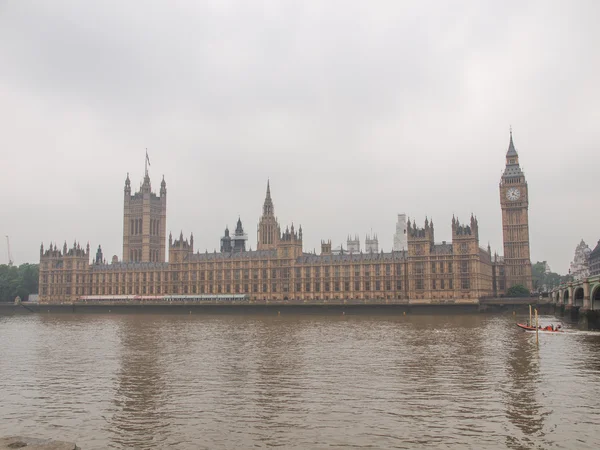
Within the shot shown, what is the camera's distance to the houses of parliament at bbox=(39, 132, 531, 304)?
132875 millimetres

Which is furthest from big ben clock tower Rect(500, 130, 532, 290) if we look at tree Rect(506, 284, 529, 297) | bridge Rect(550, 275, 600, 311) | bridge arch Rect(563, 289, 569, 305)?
bridge arch Rect(563, 289, 569, 305)

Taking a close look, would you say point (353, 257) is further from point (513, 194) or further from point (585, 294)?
point (585, 294)

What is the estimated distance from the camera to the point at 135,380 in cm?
3731

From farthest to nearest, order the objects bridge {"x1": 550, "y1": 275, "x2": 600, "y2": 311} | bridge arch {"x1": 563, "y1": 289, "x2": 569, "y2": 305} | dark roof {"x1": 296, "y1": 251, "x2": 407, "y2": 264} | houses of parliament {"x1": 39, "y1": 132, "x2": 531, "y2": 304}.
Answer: dark roof {"x1": 296, "y1": 251, "x2": 407, "y2": 264}, houses of parliament {"x1": 39, "y1": 132, "x2": 531, "y2": 304}, bridge arch {"x1": 563, "y1": 289, "x2": 569, "y2": 305}, bridge {"x1": 550, "y1": 275, "x2": 600, "y2": 311}

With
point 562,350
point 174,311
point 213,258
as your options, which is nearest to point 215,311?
point 174,311

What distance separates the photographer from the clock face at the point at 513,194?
15638 cm

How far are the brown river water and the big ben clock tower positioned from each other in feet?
328

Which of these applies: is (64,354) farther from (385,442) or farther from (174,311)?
(174,311)

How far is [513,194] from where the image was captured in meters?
157

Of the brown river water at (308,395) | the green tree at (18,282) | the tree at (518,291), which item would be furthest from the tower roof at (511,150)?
the green tree at (18,282)

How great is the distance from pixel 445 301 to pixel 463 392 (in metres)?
97.8

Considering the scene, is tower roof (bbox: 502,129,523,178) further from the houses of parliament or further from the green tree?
the green tree

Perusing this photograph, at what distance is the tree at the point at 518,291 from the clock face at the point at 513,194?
27.7 meters

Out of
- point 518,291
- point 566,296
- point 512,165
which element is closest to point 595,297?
point 566,296
